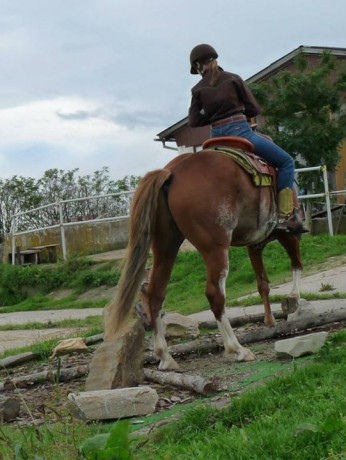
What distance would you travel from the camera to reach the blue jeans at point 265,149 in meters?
7.30

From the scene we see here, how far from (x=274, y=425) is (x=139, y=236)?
2.82 meters

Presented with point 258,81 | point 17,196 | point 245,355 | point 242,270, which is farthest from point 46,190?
point 245,355

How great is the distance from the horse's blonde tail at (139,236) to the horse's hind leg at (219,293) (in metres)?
0.55

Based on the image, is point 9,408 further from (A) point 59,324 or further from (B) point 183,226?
(A) point 59,324

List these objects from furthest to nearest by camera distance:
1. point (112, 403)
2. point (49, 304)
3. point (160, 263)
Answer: point (49, 304), point (160, 263), point (112, 403)

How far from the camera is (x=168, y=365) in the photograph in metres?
6.21

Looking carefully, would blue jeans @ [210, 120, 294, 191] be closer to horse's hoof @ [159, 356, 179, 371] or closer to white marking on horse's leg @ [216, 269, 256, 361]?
white marking on horse's leg @ [216, 269, 256, 361]

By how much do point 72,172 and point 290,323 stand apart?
23415mm

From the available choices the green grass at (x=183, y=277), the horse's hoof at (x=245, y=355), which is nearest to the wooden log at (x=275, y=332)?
the horse's hoof at (x=245, y=355)

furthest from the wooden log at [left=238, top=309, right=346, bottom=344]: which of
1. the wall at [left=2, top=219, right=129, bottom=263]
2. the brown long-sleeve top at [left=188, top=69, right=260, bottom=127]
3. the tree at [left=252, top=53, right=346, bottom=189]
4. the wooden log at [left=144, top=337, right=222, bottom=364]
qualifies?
the tree at [left=252, top=53, right=346, bottom=189]

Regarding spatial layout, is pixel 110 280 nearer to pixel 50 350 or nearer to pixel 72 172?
pixel 50 350

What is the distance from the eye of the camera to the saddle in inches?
270

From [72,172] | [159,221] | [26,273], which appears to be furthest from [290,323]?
[72,172]

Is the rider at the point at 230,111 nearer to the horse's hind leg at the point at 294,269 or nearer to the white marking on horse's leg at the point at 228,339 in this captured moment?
the horse's hind leg at the point at 294,269
